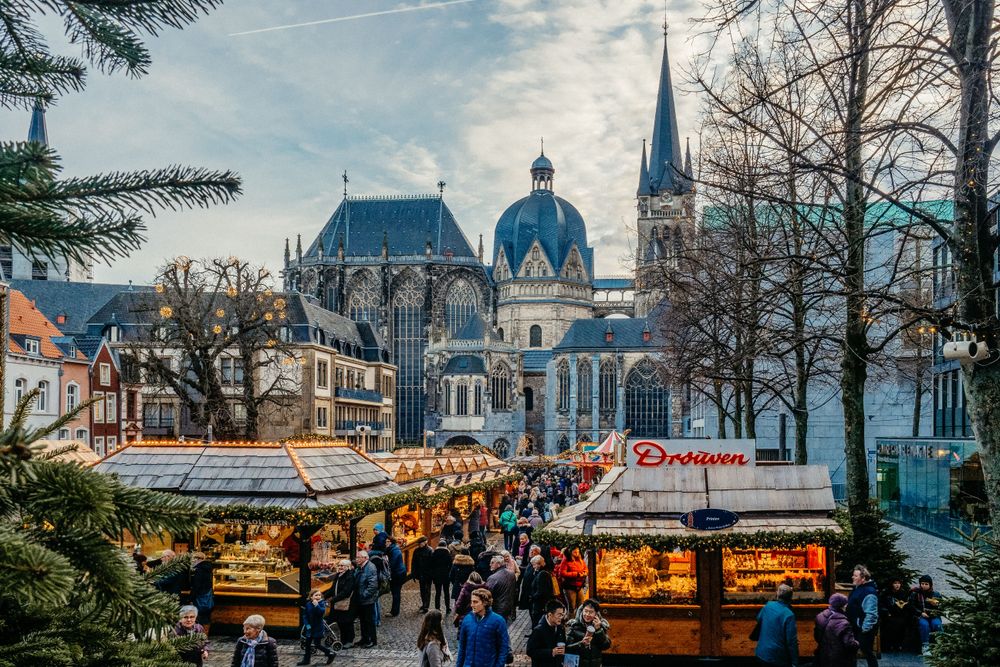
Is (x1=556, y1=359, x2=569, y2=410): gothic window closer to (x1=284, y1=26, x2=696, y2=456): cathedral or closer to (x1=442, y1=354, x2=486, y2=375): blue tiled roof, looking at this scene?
(x1=284, y1=26, x2=696, y2=456): cathedral

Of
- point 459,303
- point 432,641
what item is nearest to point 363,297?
point 459,303

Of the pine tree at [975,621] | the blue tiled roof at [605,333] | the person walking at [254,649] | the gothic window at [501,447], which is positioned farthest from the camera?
the blue tiled roof at [605,333]

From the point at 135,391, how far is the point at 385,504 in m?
35.1

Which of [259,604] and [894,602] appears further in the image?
[259,604]

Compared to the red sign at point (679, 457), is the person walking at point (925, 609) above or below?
below

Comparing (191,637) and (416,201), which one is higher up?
(416,201)

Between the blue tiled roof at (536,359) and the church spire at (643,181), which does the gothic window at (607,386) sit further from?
the church spire at (643,181)

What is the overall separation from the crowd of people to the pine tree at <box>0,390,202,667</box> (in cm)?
860

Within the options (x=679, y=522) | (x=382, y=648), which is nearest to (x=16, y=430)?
(x=679, y=522)

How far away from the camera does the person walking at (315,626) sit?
1380 centimetres

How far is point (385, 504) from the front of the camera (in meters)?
18.7

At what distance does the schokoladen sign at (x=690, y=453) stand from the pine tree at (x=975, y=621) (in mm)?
6101

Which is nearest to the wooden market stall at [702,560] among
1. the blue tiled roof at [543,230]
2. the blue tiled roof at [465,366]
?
the blue tiled roof at [465,366]

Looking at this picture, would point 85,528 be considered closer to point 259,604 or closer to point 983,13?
point 983,13
